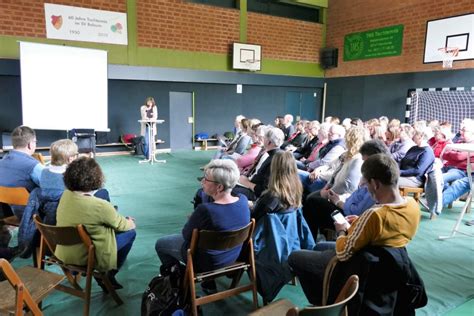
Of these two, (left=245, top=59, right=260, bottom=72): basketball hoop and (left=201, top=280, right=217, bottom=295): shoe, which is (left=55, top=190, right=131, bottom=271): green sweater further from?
(left=245, top=59, right=260, bottom=72): basketball hoop

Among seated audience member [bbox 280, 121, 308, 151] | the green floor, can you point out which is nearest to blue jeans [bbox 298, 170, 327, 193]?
the green floor

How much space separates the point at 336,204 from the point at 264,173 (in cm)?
69

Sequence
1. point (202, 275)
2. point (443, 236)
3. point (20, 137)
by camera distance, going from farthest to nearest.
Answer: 1. point (443, 236)
2. point (20, 137)
3. point (202, 275)

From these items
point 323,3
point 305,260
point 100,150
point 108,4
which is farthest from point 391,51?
point 305,260

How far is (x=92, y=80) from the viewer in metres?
8.06

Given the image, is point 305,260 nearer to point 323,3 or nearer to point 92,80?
point 92,80

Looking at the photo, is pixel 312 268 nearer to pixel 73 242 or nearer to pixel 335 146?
pixel 73 242

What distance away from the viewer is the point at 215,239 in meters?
1.93

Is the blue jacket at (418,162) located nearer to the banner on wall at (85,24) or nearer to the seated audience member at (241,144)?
the seated audience member at (241,144)

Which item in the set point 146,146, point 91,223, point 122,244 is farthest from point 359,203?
point 146,146

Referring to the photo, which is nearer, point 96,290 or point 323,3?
point 96,290

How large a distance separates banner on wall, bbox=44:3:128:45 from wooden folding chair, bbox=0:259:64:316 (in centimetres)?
760

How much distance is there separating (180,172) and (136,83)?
364 cm

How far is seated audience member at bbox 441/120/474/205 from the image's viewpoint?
4484mm
